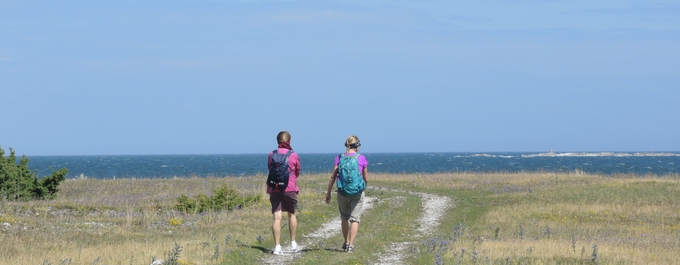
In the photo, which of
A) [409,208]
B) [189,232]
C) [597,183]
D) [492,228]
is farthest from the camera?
[597,183]

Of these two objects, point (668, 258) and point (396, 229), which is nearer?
point (668, 258)

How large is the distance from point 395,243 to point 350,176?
12.8 feet

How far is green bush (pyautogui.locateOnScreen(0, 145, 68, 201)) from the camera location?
101 feet

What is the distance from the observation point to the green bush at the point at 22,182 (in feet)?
101

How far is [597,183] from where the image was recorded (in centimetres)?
3934

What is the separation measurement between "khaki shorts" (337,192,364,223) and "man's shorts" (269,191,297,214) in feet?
2.98

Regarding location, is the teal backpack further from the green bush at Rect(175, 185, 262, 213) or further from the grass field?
the green bush at Rect(175, 185, 262, 213)

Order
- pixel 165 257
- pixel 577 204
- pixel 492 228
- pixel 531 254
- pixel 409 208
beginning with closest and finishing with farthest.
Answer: pixel 165 257 < pixel 531 254 < pixel 492 228 < pixel 409 208 < pixel 577 204

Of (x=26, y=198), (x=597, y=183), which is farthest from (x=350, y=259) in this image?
(x=597, y=183)

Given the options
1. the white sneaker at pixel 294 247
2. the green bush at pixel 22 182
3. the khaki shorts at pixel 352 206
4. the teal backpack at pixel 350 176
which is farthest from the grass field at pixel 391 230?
the green bush at pixel 22 182

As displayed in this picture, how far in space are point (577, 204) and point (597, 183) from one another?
1194cm

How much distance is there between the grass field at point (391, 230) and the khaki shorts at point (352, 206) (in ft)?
2.67

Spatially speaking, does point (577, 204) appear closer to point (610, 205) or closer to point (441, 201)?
point (610, 205)

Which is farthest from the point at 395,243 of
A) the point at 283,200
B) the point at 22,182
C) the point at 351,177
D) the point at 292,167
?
the point at 22,182
